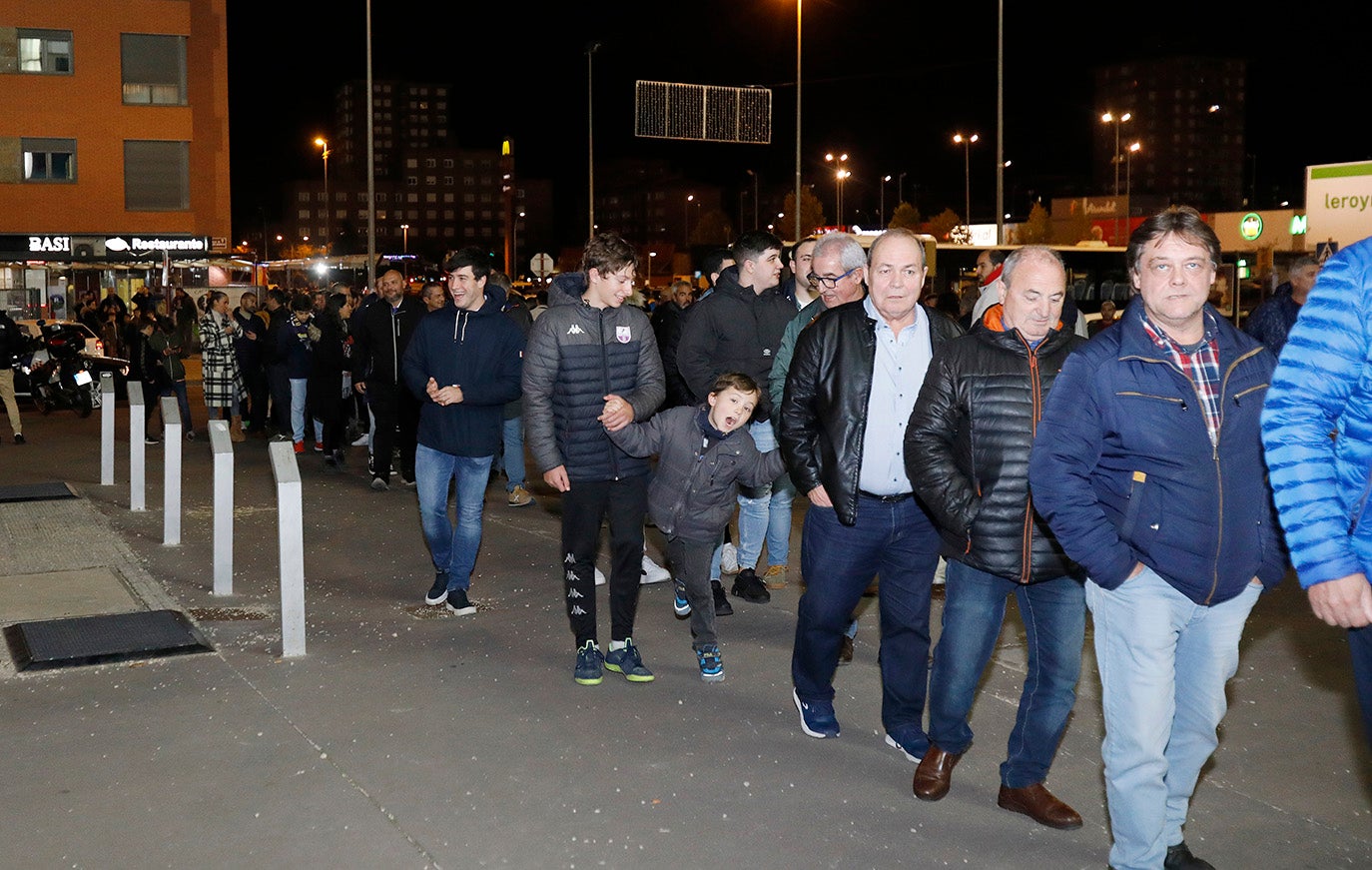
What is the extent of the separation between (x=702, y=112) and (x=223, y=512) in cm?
1895

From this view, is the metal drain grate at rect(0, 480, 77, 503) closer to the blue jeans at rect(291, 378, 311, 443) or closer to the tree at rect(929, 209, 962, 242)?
the blue jeans at rect(291, 378, 311, 443)

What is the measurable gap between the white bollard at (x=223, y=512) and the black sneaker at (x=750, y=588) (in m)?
3.19

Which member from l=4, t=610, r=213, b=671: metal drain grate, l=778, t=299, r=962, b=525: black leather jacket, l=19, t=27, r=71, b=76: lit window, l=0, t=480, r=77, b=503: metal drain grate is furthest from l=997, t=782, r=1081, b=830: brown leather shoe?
l=19, t=27, r=71, b=76: lit window

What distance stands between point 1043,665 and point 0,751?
413cm

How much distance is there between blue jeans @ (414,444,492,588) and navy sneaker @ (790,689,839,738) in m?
2.74

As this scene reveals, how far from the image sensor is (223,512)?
325 inches

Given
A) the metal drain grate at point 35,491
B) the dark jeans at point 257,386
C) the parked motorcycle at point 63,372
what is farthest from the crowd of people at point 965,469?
the parked motorcycle at point 63,372

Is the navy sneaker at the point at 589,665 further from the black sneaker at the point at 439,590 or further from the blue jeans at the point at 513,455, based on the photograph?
the blue jeans at the point at 513,455

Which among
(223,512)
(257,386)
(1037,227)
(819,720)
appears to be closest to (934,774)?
(819,720)

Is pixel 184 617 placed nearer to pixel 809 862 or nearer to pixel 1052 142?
pixel 809 862

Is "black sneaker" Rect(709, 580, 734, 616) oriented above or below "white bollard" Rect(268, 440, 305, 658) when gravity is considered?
below

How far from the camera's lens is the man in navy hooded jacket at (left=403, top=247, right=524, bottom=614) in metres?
7.61

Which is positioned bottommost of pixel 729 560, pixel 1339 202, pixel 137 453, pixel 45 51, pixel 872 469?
pixel 729 560

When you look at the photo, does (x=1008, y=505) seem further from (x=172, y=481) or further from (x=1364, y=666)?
(x=172, y=481)
